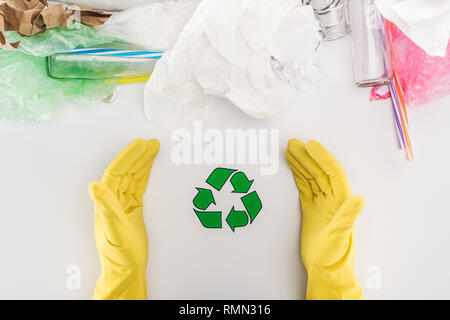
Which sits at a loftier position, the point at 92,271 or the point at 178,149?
the point at 178,149

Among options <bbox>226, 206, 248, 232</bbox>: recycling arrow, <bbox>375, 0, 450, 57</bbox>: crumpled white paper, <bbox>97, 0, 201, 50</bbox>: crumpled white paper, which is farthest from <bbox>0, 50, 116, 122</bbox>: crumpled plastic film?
<bbox>375, 0, 450, 57</bbox>: crumpled white paper

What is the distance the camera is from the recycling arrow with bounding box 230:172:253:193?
0.93m

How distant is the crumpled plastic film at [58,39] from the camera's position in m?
0.78

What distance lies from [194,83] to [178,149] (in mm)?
202

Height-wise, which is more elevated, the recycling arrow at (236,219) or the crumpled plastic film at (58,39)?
the crumpled plastic film at (58,39)

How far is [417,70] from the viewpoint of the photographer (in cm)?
86

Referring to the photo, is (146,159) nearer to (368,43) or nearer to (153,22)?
(153,22)

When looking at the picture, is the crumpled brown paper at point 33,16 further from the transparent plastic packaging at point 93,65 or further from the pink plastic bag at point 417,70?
the pink plastic bag at point 417,70

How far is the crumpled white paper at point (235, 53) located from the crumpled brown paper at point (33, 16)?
229 mm

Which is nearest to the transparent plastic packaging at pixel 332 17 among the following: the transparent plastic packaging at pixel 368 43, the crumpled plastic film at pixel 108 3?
the transparent plastic packaging at pixel 368 43

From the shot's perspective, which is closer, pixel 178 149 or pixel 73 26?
pixel 73 26

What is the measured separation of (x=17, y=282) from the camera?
3.04 ft
